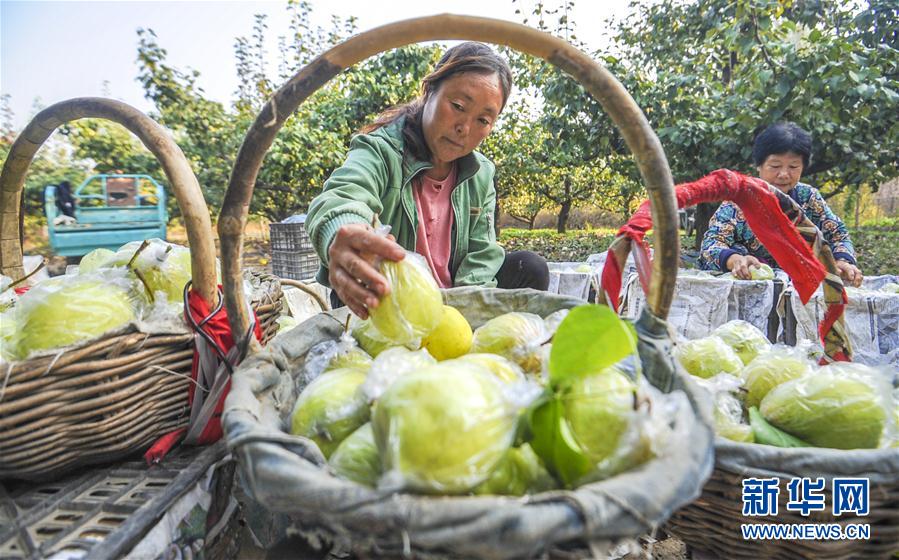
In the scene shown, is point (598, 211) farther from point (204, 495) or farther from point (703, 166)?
point (204, 495)

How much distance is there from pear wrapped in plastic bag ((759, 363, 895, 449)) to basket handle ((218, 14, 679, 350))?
483 millimetres

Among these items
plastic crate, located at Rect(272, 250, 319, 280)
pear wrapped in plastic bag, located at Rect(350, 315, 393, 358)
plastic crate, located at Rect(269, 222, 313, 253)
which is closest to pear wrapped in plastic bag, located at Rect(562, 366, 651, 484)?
pear wrapped in plastic bag, located at Rect(350, 315, 393, 358)

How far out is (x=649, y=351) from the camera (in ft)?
3.57

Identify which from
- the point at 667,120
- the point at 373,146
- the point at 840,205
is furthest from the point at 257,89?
Result: the point at 840,205

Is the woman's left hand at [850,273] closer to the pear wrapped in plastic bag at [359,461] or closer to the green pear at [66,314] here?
the pear wrapped in plastic bag at [359,461]

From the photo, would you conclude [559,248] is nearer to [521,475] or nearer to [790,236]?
[790,236]

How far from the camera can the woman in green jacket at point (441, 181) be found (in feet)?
5.87

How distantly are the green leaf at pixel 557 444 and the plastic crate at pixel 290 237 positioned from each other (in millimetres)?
7090

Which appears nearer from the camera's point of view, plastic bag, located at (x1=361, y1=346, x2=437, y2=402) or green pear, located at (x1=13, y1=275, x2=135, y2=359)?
plastic bag, located at (x1=361, y1=346, x2=437, y2=402)

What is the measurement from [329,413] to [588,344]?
51cm

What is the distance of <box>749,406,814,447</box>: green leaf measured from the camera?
1156mm

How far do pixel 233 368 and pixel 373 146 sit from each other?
123 centimetres

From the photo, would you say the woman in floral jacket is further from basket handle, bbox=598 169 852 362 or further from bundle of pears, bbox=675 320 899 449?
bundle of pears, bbox=675 320 899 449

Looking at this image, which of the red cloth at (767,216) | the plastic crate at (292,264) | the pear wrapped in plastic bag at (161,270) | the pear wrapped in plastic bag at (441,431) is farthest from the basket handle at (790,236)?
the plastic crate at (292,264)
